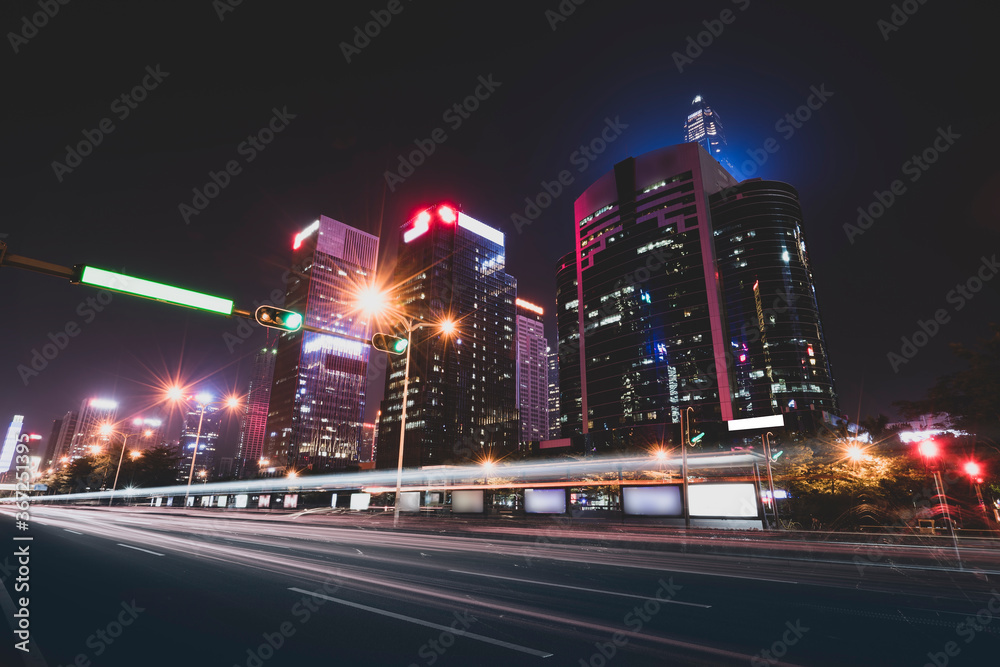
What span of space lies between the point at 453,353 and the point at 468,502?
444ft

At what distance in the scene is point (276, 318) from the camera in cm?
1266

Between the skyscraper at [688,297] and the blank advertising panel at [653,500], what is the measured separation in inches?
3674

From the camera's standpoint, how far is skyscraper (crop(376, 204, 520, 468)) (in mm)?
170375

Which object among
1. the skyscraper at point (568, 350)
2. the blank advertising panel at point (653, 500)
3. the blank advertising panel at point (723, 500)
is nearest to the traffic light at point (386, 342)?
the blank advertising panel at point (723, 500)

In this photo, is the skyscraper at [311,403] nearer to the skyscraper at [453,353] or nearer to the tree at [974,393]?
the skyscraper at [453,353]

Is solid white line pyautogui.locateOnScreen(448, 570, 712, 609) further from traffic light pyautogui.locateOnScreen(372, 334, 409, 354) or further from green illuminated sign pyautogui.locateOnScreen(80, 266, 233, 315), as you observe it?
green illuminated sign pyautogui.locateOnScreen(80, 266, 233, 315)

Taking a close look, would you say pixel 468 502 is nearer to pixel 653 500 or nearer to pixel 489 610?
pixel 653 500

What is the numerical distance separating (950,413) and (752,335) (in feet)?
310

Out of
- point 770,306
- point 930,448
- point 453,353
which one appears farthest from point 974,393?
point 453,353

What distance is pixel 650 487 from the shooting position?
32406mm

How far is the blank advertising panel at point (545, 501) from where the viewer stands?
37.2 metres

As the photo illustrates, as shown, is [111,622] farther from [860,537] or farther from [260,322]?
[860,537]

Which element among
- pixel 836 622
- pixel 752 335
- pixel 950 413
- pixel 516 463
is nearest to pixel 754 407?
pixel 752 335

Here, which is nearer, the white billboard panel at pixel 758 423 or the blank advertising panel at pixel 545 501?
the blank advertising panel at pixel 545 501
